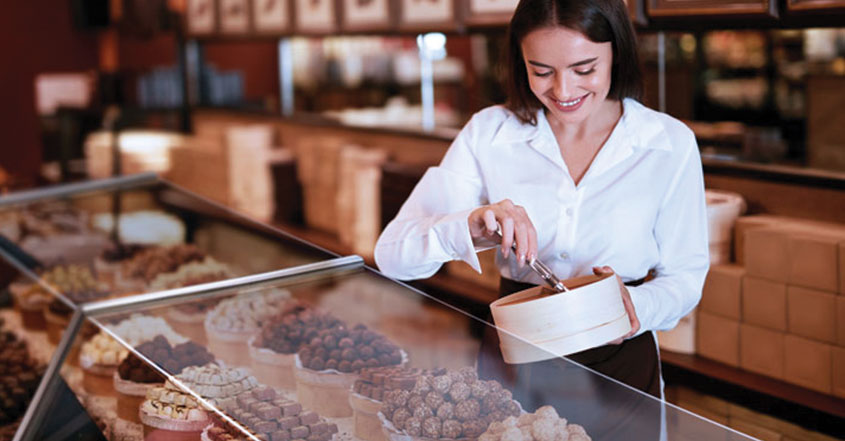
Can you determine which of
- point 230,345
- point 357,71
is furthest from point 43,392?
point 357,71

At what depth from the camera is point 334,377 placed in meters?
1.58

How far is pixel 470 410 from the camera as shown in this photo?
4.30ft

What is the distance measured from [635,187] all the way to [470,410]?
517 millimetres

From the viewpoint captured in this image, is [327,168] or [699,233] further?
[327,168]

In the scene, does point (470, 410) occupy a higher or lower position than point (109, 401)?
higher

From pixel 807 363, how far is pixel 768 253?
304 millimetres

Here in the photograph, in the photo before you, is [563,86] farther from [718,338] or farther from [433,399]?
[718,338]

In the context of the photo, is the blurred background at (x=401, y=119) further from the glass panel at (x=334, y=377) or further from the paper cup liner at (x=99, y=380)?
the paper cup liner at (x=99, y=380)

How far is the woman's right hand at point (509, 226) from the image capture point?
1399 mm

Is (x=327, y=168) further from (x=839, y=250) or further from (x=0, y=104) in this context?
(x=0, y=104)

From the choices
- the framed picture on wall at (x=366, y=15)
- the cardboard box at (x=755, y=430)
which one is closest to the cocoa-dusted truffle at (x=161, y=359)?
the cardboard box at (x=755, y=430)

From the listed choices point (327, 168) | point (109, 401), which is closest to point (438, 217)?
point (109, 401)

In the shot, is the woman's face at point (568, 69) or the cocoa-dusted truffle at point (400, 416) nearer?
the cocoa-dusted truffle at point (400, 416)

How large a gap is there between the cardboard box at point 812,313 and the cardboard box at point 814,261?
0.07 feet
